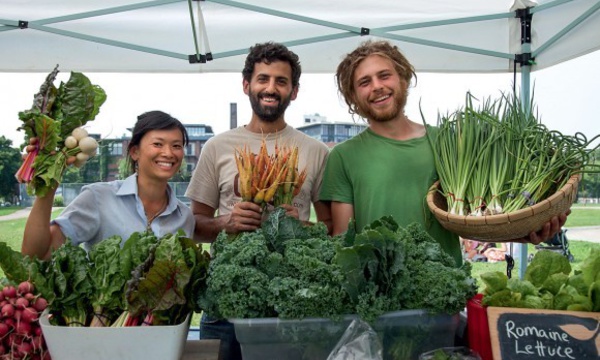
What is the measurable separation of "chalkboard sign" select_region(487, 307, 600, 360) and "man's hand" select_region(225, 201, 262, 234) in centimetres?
86

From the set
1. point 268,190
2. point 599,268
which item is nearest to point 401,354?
point 599,268

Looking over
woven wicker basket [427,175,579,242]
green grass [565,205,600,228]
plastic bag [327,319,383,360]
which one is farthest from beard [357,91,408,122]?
green grass [565,205,600,228]

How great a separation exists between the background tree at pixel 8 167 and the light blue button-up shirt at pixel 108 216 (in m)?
2.30

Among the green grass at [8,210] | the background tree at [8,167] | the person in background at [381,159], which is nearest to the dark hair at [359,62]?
the person in background at [381,159]

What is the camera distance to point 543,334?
126 centimetres

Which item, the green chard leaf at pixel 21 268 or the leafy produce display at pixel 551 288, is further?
the green chard leaf at pixel 21 268

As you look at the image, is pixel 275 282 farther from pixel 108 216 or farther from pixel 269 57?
pixel 269 57

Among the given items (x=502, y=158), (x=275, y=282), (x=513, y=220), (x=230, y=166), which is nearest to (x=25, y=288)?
(x=275, y=282)

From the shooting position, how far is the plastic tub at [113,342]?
1.30 metres

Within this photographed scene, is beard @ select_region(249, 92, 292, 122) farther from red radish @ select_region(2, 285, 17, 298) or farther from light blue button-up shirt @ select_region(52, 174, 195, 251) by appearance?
red radish @ select_region(2, 285, 17, 298)

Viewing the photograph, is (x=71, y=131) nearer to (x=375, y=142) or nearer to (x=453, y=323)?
(x=375, y=142)

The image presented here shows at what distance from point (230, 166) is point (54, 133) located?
1010 millimetres

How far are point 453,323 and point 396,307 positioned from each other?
21 centimetres

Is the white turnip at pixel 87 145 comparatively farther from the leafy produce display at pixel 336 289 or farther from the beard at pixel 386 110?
the beard at pixel 386 110
